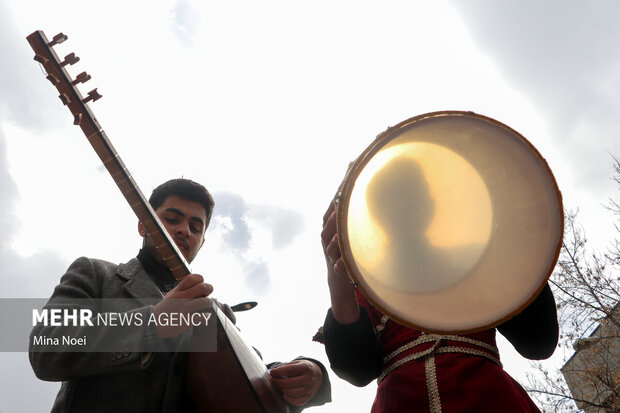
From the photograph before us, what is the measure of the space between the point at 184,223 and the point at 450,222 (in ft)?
4.87

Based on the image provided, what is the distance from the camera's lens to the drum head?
105cm

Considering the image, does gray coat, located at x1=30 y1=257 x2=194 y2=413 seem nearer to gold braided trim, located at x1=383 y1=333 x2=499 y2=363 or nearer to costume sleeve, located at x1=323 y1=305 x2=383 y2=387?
costume sleeve, located at x1=323 y1=305 x2=383 y2=387

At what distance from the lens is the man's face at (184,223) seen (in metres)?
2.17

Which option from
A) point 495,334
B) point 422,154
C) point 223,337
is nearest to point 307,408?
point 223,337

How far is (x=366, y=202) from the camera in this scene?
3.72 ft

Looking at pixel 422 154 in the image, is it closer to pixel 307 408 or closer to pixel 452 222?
pixel 452 222

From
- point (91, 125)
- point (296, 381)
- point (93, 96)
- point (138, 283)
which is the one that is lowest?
point (296, 381)

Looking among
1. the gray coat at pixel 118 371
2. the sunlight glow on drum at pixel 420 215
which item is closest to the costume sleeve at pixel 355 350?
the sunlight glow on drum at pixel 420 215

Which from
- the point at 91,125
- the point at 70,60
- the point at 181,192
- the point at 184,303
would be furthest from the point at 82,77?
the point at 184,303

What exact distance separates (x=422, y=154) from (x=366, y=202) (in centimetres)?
21

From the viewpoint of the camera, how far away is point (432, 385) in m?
1.31

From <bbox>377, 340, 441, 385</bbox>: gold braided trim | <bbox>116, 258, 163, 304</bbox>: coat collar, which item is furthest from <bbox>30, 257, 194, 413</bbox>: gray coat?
<bbox>377, 340, 441, 385</bbox>: gold braided trim

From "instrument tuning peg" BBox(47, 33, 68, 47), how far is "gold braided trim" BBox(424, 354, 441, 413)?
186cm

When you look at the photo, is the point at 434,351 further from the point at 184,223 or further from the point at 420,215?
the point at 184,223
